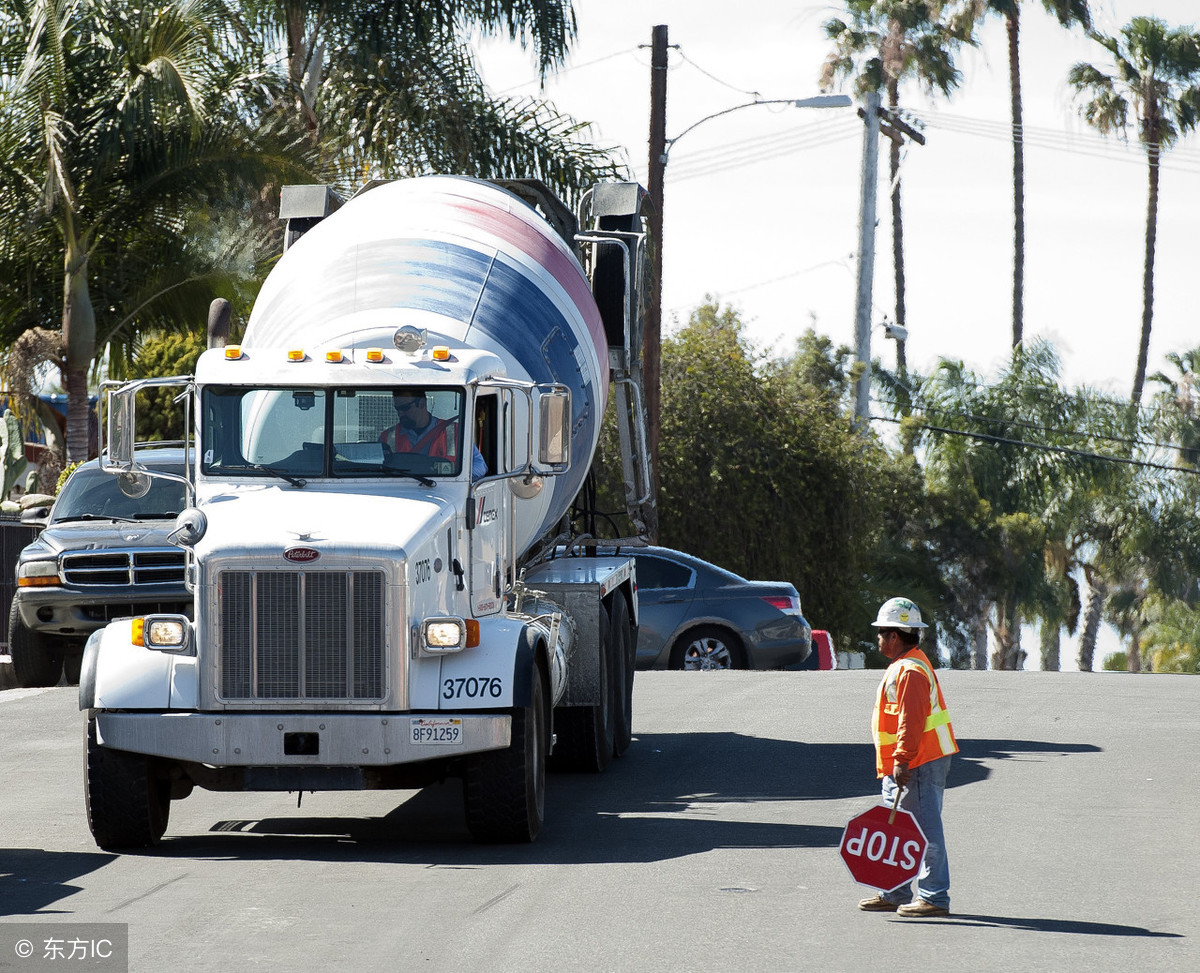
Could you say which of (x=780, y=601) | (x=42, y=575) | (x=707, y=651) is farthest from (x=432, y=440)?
(x=707, y=651)

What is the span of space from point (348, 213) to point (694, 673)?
7698mm

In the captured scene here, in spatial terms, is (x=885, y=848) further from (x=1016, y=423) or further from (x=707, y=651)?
(x=1016, y=423)

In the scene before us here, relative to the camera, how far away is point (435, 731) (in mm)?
9258

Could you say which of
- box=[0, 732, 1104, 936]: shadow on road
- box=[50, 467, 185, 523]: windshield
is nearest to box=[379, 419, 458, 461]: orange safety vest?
box=[0, 732, 1104, 936]: shadow on road

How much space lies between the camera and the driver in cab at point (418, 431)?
1032 cm

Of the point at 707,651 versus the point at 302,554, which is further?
the point at 707,651

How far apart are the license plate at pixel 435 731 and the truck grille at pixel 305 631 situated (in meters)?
0.24

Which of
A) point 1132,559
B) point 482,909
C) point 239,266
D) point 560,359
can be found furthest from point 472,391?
point 1132,559

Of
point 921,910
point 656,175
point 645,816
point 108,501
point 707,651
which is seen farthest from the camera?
point 656,175

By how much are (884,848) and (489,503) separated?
12.0 ft

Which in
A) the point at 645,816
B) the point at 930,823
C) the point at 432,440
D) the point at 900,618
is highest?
the point at 432,440

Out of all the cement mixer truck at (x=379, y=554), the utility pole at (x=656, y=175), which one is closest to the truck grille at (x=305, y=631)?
the cement mixer truck at (x=379, y=554)

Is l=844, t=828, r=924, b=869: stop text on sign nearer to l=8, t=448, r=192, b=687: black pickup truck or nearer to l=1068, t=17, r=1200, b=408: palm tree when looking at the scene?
l=8, t=448, r=192, b=687: black pickup truck

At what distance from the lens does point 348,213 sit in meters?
13.3
